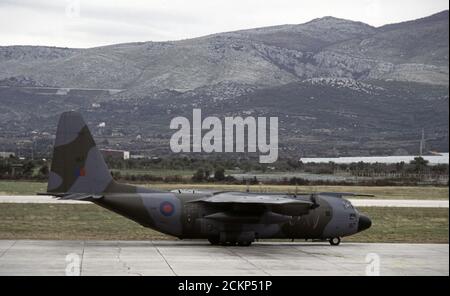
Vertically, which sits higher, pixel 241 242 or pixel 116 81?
pixel 116 81

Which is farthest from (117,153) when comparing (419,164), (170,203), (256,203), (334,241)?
(256,203)

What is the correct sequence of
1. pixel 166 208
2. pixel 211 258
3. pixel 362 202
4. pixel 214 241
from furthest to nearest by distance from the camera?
1. pixel 362 202
2. pixel 214 241
3. pixel 166 208
4. pixel 211 258

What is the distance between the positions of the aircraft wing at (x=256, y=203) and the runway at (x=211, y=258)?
5.60 ft

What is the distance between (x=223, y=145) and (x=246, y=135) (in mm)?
5153

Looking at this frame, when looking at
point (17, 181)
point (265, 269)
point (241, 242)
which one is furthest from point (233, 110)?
point (265, 269)

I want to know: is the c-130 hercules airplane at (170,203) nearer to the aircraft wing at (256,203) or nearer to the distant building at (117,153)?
the aircraft wing at (256,203)

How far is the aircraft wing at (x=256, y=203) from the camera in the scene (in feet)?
111

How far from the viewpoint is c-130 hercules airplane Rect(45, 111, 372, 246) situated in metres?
34.1

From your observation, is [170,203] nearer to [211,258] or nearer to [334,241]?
[211,258]

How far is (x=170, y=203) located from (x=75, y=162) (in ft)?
14.5

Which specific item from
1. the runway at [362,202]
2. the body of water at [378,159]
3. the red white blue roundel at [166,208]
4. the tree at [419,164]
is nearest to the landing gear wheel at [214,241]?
the red white blue roundel at [166,208]

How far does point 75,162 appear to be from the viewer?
34250mm
